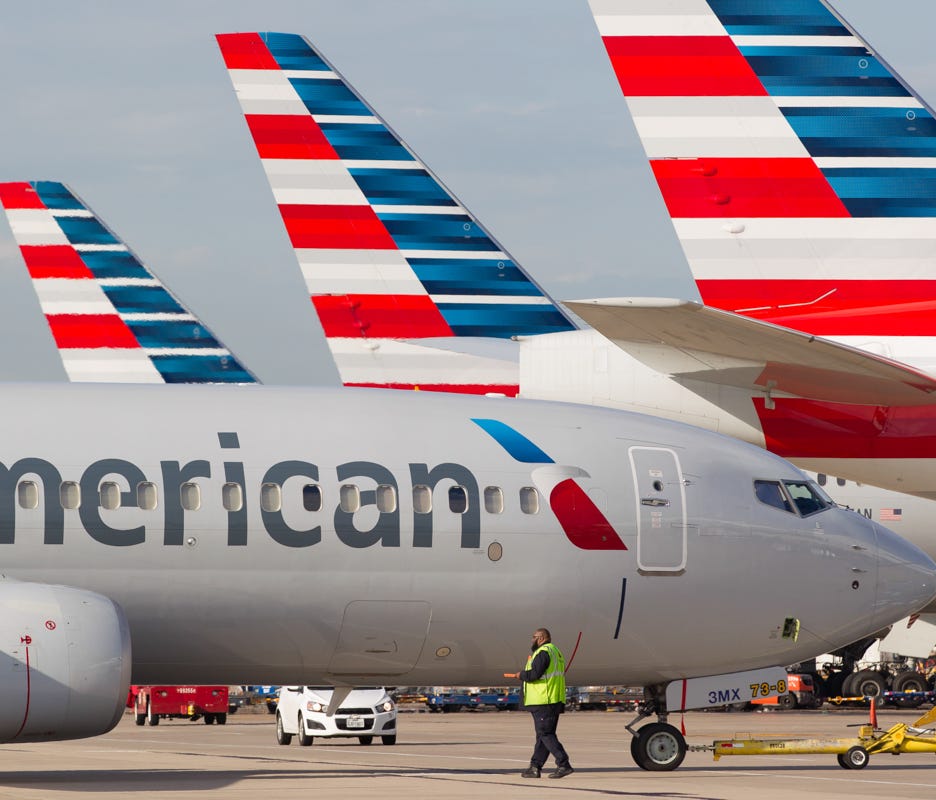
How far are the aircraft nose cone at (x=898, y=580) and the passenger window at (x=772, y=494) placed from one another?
46.5 inches

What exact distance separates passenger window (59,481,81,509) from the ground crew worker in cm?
510

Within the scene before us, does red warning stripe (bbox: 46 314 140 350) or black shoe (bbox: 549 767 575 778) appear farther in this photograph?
red warning stripe (bbox: 46 314 140 350)

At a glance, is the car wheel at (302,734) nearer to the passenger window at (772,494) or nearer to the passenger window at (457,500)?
the passenger window at (457,500)

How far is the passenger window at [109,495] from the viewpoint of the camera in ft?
57.8

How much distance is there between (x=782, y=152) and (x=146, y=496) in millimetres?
8216

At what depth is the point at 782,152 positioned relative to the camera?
19.5 meters

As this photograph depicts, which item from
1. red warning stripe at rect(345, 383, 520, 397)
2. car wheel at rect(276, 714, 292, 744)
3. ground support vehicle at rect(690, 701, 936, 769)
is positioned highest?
red warning stripe at rect(345, 383, 520, 397)

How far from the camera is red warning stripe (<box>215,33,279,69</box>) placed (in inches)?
1124

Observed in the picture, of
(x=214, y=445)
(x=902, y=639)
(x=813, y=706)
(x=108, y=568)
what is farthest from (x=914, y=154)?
(x=813, y=706)

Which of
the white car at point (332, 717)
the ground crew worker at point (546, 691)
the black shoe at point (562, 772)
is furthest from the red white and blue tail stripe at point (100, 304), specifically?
the black shoe at point (562, 772)

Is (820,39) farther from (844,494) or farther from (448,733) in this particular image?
(448,733)

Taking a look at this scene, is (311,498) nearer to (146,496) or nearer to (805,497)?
(146,496)

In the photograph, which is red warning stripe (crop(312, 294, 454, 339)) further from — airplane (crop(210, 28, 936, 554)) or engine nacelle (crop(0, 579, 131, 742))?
engine nacelle (crop(0, 579, 131, 742))

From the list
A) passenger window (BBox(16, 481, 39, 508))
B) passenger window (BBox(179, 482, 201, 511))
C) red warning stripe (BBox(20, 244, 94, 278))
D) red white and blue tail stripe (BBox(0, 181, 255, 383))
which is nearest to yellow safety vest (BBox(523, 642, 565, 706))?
passenger window (BBox(179, 482, 201, 511))
